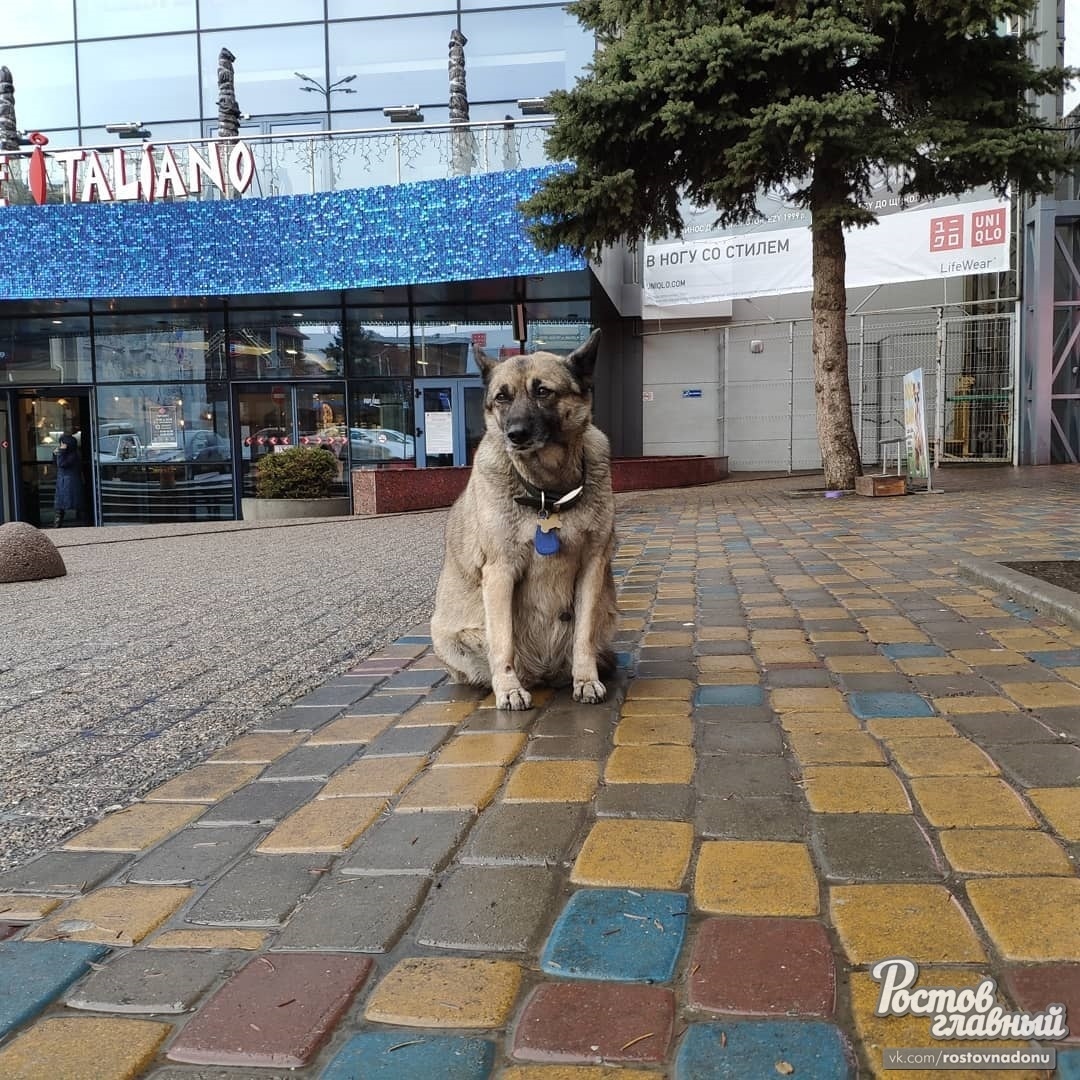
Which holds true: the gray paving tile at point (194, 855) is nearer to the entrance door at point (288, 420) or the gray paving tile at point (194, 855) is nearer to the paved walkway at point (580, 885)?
the paved walkway at point (580, 885)

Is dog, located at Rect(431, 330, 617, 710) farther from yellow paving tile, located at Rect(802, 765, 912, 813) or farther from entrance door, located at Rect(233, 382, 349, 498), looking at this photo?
entrance door, located at Rect(233, 382, 349, 498)

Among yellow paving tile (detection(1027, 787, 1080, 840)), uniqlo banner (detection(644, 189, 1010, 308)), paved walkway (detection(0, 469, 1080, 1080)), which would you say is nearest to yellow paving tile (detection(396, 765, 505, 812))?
paved walkway (detection(0, 469, 1080, 1080))

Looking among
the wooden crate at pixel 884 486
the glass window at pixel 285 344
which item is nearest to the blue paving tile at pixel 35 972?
the wooden crate at pixel 884 486

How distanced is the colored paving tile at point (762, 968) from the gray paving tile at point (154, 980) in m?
0.90

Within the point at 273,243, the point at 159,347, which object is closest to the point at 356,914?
the point at 273,243

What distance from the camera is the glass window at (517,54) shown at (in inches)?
858

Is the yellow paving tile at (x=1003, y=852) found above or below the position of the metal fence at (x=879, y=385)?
below

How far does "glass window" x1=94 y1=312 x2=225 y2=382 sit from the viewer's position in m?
20.8

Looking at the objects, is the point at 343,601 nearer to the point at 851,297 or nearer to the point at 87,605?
the point at 87,605

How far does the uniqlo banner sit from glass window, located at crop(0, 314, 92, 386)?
42.5 feet

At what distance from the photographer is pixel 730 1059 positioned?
59.1 inches

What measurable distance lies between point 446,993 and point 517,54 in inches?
935

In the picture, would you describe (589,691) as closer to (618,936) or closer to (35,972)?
(618,936)

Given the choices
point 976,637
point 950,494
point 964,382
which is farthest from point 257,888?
point 964,382
